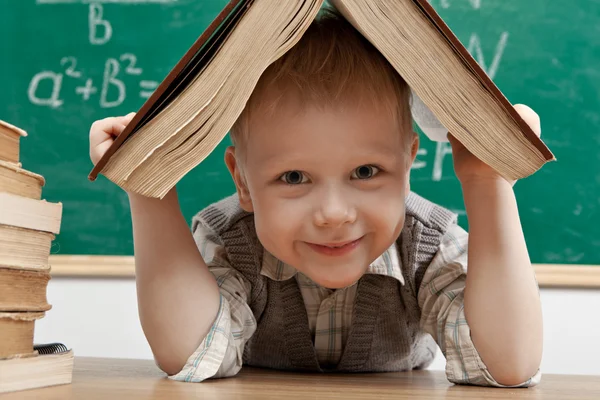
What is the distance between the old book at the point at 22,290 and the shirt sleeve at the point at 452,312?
1.52ft

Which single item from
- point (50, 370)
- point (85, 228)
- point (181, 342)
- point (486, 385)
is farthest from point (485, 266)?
point (85, 228)

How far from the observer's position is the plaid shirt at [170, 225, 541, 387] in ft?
2.63

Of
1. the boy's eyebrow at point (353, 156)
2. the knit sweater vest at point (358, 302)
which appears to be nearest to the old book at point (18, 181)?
the boy's eyebrow at point (353, 156)

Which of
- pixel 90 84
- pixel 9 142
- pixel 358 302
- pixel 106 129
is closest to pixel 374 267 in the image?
pixel 358 302

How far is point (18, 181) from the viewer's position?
63 cm

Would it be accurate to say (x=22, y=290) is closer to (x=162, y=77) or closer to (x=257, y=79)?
(x=257, y=79)

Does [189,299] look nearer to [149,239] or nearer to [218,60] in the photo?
[149,239]

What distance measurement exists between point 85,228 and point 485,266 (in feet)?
3.84

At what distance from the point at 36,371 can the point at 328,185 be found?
332 mm

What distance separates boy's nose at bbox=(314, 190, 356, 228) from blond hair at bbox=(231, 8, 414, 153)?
10cm

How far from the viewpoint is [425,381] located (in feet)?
2.71

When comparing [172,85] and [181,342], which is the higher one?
[172,85]

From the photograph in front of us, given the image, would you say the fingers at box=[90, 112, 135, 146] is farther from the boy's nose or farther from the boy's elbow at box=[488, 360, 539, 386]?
the boy's elbow at box=[488, 360, 539, 386]

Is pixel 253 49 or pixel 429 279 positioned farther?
pixel 429 279
